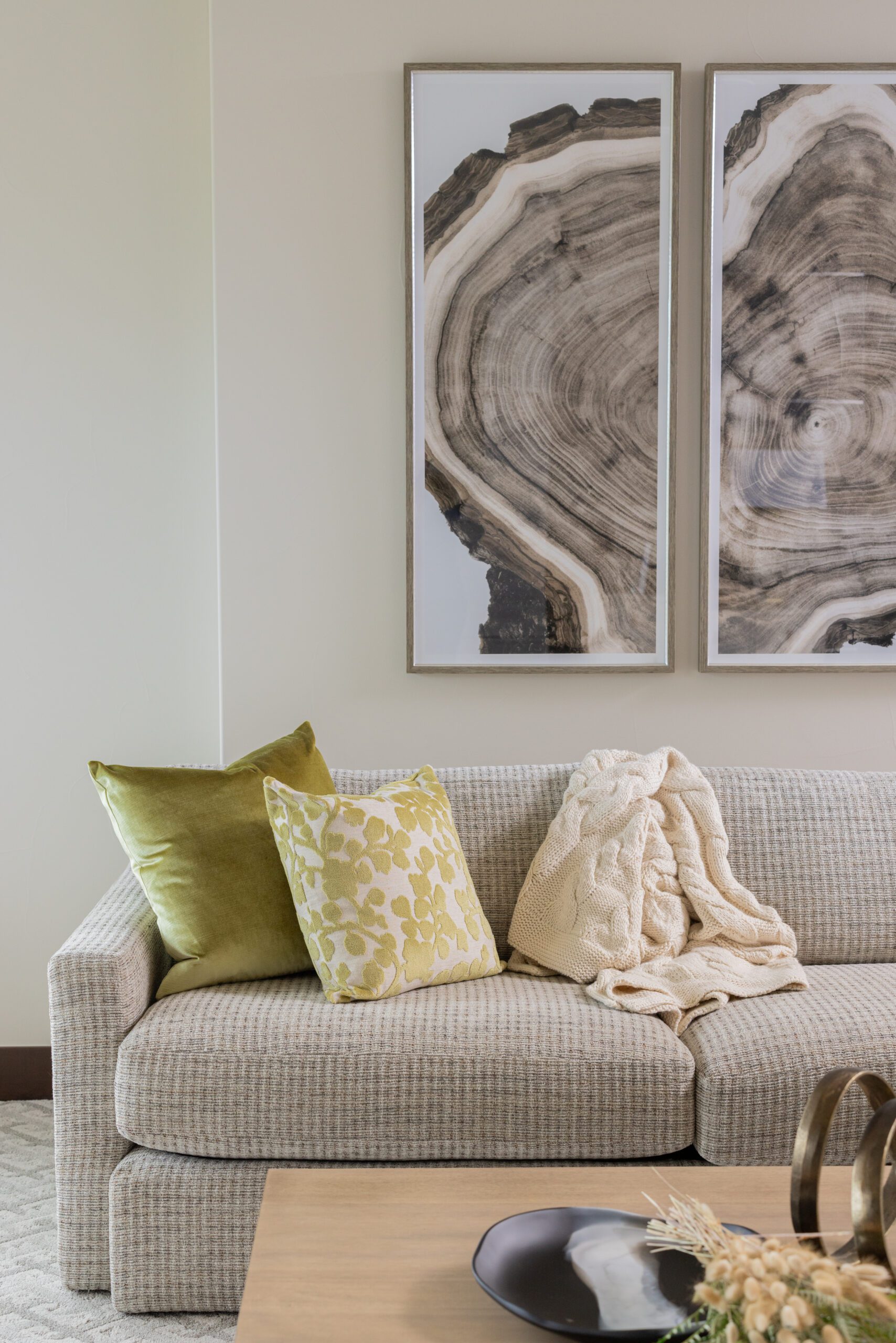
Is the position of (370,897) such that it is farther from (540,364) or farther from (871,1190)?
(540,364)

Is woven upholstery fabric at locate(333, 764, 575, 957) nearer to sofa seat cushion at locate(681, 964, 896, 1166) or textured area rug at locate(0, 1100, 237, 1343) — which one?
sofa seat cushion at locate(681, 964, 896, 1166)

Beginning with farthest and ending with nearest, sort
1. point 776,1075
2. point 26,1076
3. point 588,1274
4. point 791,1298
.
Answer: point 26,1076 < point 776,1075 < point 588,1274 < point 791,1298

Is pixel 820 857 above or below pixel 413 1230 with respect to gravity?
above

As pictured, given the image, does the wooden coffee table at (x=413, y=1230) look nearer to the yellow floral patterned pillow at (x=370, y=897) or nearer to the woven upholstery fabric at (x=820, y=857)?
the yellow floral patterned pillow at (x=370, y=897)

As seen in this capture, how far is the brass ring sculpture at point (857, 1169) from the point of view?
3.15 ft

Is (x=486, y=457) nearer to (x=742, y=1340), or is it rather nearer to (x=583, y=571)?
(x=583, y=571)

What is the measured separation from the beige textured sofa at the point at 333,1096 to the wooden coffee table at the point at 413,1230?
35 cm

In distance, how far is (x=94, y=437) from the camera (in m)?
2.82

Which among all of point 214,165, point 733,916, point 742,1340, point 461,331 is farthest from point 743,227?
point 742,1340

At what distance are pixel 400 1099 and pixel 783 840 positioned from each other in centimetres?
103

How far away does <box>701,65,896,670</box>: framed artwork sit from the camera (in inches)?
106

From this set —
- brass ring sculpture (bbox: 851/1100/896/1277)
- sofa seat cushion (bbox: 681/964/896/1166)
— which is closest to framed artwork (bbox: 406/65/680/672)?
sofa seat cushion (bbox: 681/964/896/1166)

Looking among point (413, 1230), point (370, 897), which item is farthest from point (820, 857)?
point (413, 1230)

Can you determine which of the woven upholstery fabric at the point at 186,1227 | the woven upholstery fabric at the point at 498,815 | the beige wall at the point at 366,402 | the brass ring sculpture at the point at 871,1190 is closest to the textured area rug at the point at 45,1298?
the woven upholstery fabric at the point at 186,1227
